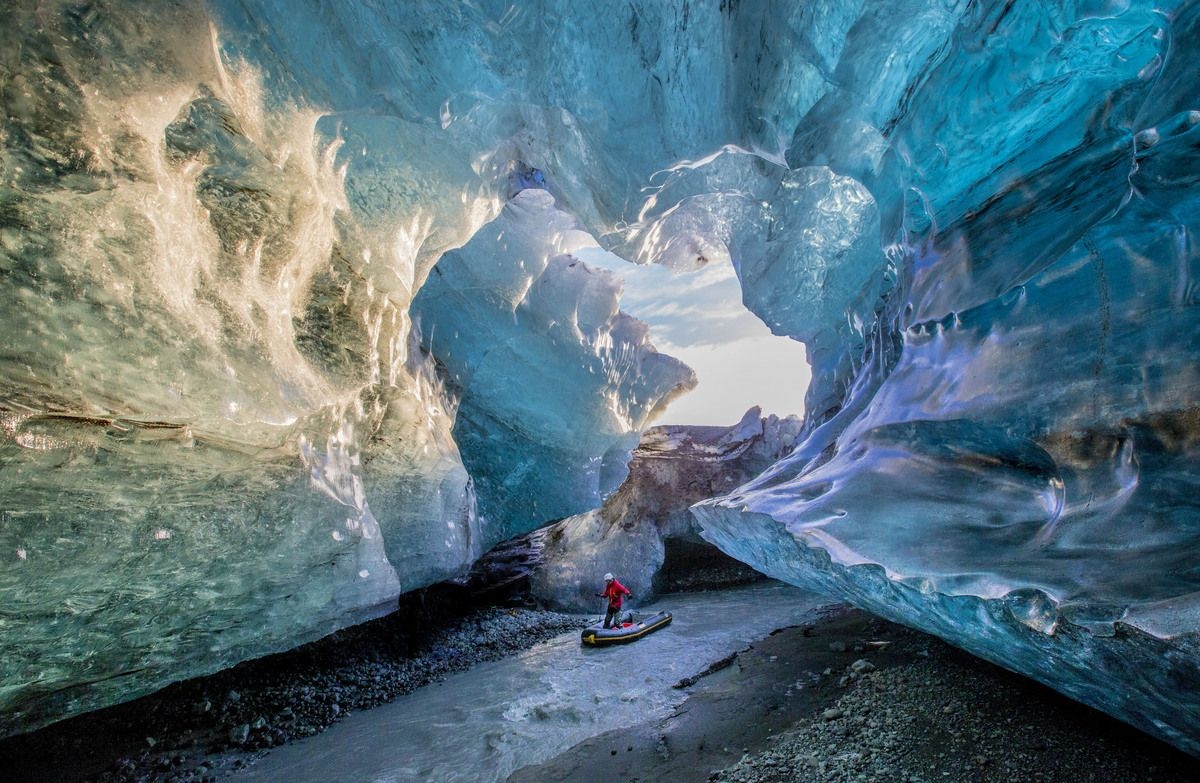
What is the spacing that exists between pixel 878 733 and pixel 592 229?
5588 mm

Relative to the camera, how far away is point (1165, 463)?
8.43 feet

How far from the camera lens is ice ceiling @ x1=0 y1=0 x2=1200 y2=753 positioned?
106 inches

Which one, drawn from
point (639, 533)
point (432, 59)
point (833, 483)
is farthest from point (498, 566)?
point (432, 59)

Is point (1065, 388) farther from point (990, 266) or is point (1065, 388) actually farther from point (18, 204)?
point (18, 204)

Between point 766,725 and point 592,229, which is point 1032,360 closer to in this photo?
point 766,725

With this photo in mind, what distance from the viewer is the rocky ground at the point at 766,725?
2.99 m

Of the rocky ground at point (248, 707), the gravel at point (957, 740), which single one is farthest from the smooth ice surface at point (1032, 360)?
the rocky ground at point (248, 707)

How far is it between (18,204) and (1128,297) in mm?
5795

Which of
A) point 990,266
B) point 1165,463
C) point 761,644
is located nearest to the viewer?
point 1165,463

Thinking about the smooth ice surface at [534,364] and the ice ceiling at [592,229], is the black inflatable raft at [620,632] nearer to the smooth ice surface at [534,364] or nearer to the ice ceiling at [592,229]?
the smooth ice surface at [534,364]

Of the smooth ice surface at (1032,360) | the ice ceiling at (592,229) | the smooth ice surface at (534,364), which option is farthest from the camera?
the smooth ice surface at (534,364)

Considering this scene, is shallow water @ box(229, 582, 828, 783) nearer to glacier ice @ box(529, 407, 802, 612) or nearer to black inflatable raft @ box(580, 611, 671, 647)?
black inflatable raft @ box(580, 611, 671, 647)

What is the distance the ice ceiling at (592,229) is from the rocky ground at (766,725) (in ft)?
1.64

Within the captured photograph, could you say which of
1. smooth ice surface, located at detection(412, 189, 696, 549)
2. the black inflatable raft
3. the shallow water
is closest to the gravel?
the shallow water
